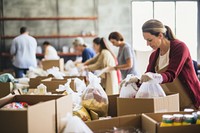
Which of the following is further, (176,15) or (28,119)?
(176,15)

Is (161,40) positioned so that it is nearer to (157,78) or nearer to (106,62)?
(157,78)

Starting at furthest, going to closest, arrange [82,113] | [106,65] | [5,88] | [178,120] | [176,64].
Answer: [106,65] < [5,88] < [176,64] < [82,113] < [178,120]

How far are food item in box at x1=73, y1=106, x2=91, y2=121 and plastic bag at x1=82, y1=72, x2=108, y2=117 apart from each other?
0.34 feet

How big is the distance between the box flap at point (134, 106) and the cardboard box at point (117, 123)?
0.68 ft

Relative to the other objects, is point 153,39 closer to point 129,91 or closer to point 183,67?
point 183,67

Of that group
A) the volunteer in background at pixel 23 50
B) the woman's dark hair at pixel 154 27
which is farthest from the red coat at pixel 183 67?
the volunteer in background at pixel 23 50

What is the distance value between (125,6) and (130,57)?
4410 millimetres

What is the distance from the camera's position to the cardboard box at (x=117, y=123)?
1888 millimetres

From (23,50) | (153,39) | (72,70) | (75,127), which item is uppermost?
(153,39)

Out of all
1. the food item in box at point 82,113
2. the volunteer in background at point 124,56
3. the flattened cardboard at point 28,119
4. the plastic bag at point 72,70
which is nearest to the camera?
the flattened cardboard at point 28,119

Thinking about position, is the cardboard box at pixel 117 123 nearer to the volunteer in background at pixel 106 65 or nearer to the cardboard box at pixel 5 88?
the cardboard box at pixel 5 88

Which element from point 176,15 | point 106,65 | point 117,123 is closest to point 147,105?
point 117,123

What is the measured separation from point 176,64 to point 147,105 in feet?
1.80

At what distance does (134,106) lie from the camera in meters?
2.20
